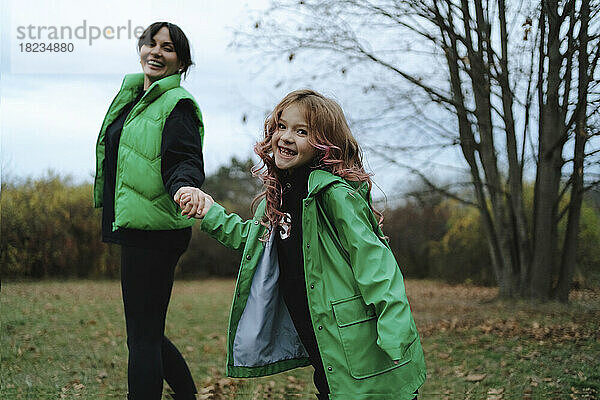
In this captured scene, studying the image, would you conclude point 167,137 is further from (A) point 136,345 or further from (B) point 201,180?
(A) point 136,345

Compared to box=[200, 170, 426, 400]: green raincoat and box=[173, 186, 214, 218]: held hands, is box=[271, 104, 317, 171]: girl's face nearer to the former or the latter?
box=[200, 170, 426, 400]: green raincoat

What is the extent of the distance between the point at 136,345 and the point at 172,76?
2.93 ft

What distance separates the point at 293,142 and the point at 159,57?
0.62 m

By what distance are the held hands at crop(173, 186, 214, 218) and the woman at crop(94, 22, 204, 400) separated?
0.33 feet

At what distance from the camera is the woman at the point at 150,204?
1.91m

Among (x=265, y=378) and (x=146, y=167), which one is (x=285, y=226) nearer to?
(x=146, y=167)

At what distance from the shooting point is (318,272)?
1.72 meters

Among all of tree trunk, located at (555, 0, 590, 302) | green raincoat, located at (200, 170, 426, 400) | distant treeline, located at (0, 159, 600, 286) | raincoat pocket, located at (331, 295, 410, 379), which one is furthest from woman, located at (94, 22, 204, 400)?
distant treeline, located at (0, 159, 600, 286)

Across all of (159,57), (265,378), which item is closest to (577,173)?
(265,378)

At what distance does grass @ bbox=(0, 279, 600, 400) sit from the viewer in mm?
3068

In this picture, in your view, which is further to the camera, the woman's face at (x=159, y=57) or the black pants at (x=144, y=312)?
the woman's face at (x=159, y=57)

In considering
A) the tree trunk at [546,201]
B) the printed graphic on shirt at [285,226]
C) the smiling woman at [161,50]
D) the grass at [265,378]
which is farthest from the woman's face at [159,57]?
the tree trunk at [546,201]

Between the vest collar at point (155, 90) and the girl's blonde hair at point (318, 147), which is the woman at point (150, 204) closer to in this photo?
the vest collar at point (155, 90)

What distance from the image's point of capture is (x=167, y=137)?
1929 millimetres
